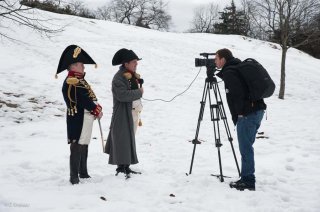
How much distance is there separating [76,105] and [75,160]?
871 millimetres

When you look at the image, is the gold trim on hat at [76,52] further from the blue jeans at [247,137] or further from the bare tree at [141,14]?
the bare tree at [141,14]

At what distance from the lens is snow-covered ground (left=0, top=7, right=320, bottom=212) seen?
5317mm

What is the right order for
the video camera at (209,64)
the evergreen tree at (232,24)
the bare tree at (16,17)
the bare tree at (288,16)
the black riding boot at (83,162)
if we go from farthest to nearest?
the evergreen tree at (232,24) → the bare tree at (288,16) → the bare tree at (16,17) → the video camera at (209,64) → the black riding boot at (83,162)

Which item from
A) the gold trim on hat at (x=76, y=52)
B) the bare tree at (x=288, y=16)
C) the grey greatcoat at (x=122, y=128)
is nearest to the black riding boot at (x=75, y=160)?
the grey greatcoat at (x=122, y=128)

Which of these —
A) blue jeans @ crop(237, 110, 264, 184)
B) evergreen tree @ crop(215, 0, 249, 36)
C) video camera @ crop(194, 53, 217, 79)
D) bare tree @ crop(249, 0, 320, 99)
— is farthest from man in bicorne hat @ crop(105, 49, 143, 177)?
evergreen tree @ crop(215, 0, 249, 36)

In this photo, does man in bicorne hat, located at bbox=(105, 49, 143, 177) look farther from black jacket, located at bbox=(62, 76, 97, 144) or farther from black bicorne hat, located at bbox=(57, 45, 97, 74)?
black bicorne hat, located at bbox=(57, 45, 97, 74)

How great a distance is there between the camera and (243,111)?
5.63 metres

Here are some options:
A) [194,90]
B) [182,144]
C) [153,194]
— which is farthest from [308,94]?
[153,194]

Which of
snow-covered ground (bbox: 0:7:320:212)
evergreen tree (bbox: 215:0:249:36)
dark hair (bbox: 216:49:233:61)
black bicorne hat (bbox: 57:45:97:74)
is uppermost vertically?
evergreen tree (bbox: 215:0:249:36)

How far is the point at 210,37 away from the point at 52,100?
19.8 m

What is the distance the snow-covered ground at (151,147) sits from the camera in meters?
5.32

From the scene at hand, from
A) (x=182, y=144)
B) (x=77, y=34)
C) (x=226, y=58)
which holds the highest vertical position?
(x=77, y=34)

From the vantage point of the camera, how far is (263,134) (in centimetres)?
1079

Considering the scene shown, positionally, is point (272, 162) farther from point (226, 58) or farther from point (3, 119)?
point (3, 119)
